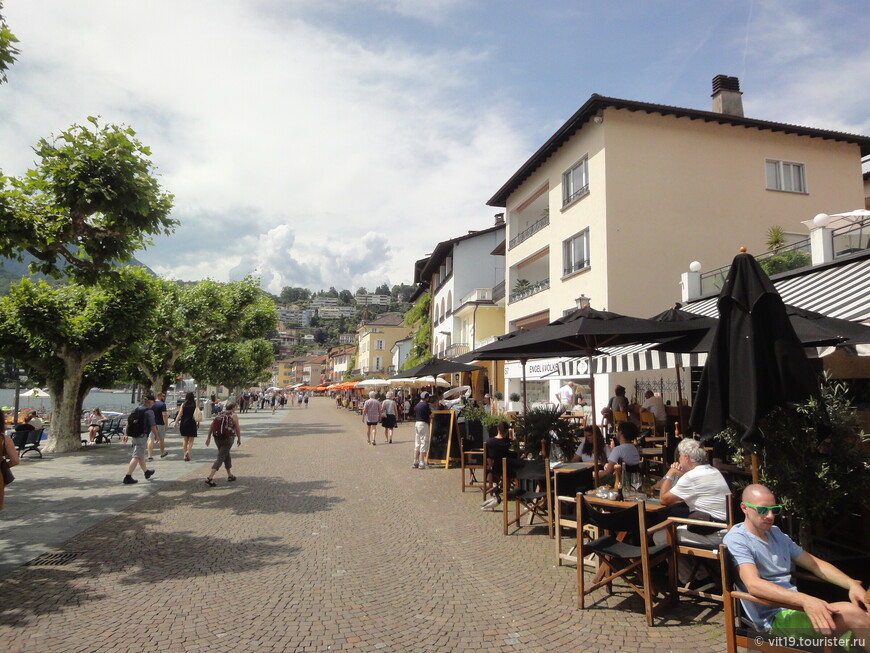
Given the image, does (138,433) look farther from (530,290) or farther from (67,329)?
(530,290)

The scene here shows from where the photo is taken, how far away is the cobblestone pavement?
4023 millimetres

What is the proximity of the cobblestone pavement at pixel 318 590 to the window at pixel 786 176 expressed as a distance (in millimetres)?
16873

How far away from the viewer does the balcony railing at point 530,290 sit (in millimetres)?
21655

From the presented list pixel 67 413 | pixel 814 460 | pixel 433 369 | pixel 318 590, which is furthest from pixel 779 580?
pixel 67 413

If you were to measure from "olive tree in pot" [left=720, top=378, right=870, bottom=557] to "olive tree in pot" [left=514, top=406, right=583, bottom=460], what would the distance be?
354 centimetres

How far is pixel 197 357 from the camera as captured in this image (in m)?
29.7

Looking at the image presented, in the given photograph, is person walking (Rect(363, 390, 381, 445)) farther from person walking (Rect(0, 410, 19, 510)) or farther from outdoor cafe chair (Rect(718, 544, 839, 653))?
outdoor cafe chair (Rect(718, 544, 839, 653))

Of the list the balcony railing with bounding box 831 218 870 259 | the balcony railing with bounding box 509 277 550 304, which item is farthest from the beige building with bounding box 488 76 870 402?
the balcony railing with bounding box 831 218 870 259

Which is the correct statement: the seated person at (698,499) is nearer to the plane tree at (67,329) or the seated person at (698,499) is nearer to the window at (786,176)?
the plane tree at (67,329)

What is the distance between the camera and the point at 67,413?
16094 millimetres

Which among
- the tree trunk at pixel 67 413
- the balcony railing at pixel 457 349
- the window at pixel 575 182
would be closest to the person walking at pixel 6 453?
the tree trunk at pixel 67 413

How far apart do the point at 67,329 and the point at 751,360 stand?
54.4 feet

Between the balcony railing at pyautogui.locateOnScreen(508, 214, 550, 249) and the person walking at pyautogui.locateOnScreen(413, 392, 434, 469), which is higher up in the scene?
the balcony railing at pyautogui.locateOnScreen(508, 214, 550, 249)

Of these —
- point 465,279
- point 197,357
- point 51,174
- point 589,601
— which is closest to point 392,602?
point 589,601
